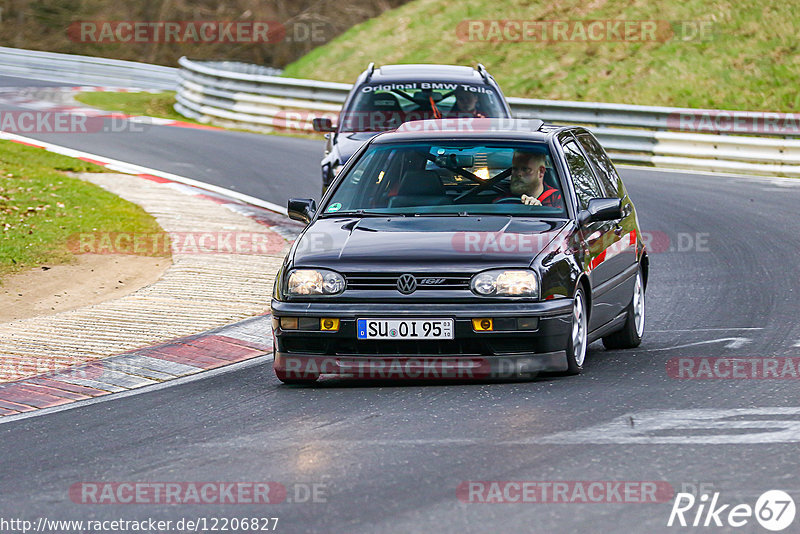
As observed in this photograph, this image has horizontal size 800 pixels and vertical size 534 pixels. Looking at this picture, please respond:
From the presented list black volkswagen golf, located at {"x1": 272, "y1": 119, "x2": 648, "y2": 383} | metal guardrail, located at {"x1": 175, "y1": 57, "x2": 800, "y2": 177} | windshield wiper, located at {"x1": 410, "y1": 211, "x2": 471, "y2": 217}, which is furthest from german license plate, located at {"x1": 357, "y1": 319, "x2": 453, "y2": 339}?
metal guardrail, located at {"x1": 175, "y1": 57, "x2": 800, "y2": 177}

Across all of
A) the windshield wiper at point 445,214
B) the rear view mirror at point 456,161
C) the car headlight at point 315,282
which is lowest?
the car headlight at point 315,282

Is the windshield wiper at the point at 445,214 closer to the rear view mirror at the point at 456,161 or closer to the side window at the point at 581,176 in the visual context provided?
the rear view mirror at the point at 456,161

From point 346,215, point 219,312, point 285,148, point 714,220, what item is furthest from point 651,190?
point 346,215

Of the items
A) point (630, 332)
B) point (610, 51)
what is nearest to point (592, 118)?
point (610, 51)

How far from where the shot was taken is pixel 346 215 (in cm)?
870

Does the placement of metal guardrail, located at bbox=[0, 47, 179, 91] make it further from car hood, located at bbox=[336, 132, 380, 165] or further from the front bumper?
the front bumper

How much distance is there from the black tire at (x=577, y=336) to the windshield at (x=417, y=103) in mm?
7370

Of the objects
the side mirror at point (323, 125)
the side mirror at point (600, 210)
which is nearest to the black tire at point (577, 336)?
the side mirror at point (600, 210)

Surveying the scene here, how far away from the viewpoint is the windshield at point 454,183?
339 inches

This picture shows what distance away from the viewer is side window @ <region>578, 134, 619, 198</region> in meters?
9.67

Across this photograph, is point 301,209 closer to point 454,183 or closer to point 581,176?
point 454,183

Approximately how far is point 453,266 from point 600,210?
1.35 metres

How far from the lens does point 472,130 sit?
919 centimetres

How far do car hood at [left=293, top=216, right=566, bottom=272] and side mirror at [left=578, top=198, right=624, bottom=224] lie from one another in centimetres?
21
